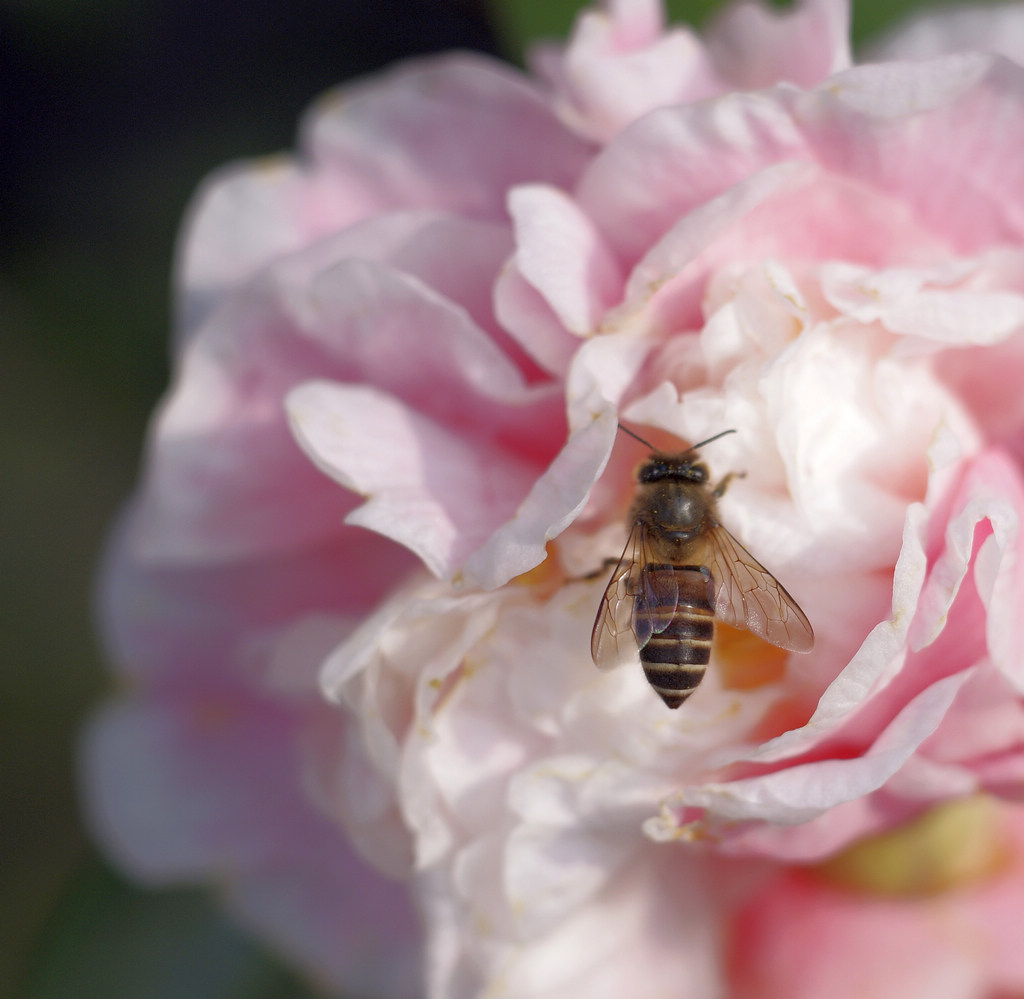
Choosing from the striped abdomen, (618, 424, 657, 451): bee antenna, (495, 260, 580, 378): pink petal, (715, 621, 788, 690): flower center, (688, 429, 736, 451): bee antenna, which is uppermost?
(495, 260, 580, 378): pink petal

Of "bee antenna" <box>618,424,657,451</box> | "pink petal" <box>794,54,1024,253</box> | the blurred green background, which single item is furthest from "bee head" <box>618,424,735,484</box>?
the blurred green background

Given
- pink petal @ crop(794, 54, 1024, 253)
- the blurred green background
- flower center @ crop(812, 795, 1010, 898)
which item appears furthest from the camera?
the blurred green background

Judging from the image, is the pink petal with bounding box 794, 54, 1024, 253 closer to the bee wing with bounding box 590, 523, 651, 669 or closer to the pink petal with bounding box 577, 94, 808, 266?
the pink petal with bounding box 577, 94, 808, 266

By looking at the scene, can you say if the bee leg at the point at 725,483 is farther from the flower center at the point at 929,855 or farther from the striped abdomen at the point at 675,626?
the flower center at the point at 929,855

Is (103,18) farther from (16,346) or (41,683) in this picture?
(41,683)

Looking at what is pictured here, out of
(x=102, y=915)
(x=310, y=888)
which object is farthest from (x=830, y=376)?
(x=102, y=915)

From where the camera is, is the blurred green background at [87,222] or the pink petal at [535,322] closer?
the pink petal at [535,322]

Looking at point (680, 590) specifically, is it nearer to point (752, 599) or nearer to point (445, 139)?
point (752, 599)

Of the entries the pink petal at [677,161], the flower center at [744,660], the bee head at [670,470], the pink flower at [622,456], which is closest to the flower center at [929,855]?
the pink flower at [622,456]
